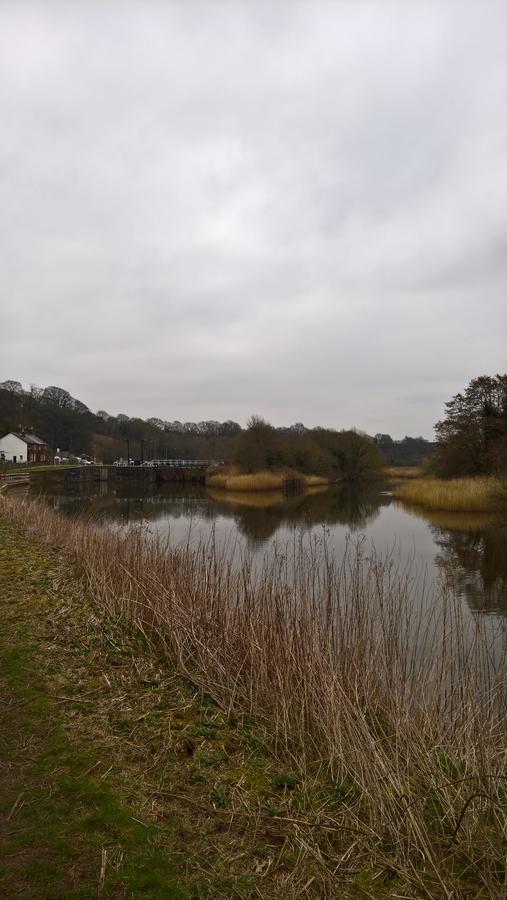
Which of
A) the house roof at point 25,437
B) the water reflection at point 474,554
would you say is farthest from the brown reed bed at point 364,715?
the house roof at point 25,437

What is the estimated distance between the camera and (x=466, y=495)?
2067 centimetres

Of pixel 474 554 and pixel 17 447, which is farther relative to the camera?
pixel 17 447

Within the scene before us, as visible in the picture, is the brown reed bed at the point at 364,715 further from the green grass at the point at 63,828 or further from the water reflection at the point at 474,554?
the water reflection at the point at 474,554

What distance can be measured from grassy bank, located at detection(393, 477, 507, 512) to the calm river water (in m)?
0.65

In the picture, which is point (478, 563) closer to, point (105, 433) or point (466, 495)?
point (466, 495)

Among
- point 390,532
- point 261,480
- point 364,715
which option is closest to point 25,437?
point 261,480

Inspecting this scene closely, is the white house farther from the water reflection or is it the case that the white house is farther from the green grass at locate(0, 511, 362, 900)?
the green grass at locate(0, 511, 362, 900)

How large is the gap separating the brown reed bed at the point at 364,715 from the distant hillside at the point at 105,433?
49.7 metres

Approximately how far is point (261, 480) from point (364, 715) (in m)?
33.5

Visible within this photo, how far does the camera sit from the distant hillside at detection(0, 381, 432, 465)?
210 feet

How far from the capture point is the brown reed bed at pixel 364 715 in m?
2.07

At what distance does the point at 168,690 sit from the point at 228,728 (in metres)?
0.62

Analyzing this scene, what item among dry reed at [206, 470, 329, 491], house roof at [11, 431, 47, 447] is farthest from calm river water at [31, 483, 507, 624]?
house roof at [11, 431, 47, 447]

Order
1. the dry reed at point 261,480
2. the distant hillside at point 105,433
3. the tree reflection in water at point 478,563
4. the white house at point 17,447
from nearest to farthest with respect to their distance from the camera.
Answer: the tree reflection in water at point 478,563, the dry reed at point 261,480, the white house at point 17,447, the distant hillside at point 105,433
